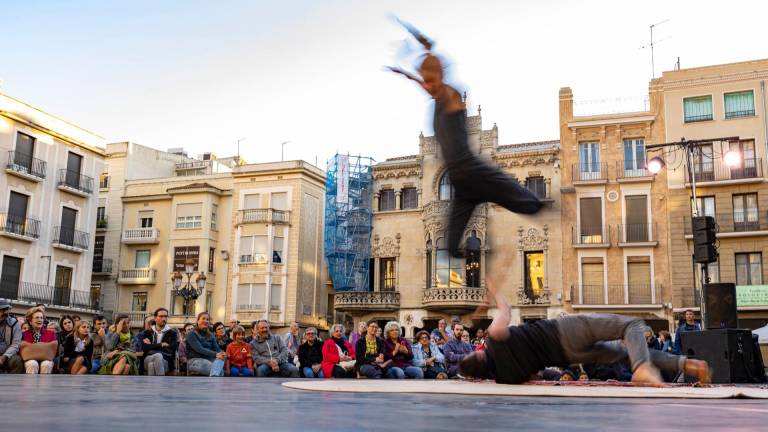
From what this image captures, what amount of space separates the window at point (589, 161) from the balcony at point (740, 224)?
433 centimetres

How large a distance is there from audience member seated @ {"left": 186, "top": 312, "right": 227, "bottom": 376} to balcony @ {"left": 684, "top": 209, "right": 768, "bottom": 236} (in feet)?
76.6

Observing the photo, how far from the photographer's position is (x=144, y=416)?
315 cm

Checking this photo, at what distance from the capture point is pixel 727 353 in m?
11.0

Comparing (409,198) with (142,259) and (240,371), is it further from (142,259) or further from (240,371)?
(240,371)

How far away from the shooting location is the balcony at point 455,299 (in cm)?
3181

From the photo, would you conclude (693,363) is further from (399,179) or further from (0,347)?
(399,179)

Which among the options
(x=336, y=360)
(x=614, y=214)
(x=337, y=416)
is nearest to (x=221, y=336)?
(x=336, y=360)

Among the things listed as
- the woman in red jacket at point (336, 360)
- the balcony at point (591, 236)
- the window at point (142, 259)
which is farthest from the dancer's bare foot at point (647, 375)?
the window at point (142, 259)

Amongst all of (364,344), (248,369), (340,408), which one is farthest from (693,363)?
(248,369)

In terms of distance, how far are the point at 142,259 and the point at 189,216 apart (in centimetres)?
372

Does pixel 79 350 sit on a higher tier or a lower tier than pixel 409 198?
lower

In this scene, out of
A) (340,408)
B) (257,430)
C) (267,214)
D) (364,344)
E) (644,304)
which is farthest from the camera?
(267,214)

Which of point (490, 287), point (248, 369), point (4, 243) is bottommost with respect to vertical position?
point (248, 369)

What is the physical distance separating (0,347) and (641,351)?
991cm
